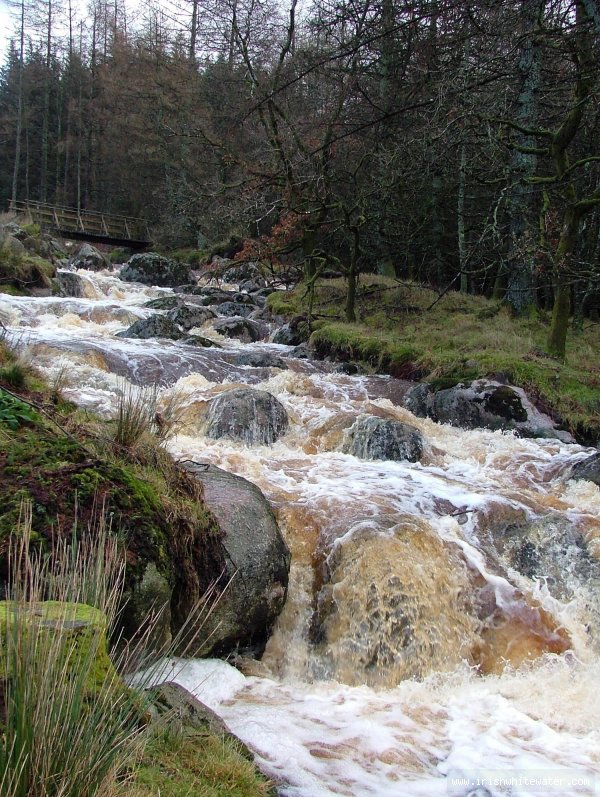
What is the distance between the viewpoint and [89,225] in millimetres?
29969

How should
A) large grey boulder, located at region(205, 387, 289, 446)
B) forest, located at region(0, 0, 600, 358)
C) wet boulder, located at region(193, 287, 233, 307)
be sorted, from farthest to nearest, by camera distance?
A: wet boulder, located at region(193, 287, 233, 307) → large grey boulder, located at region(205, 387, 289, 446) → forest, located at region(0, 0, 600, 358)

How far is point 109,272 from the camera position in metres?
23.4

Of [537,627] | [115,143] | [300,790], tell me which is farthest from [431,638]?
[115,143]

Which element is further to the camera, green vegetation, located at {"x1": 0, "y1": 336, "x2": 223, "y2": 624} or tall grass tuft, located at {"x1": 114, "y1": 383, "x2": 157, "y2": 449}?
tall grass tuft, located at {"x1": 114, "y1": 383, "x2": 157, "y2": 449}

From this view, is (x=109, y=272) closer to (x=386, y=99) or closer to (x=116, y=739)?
(x=386, y=99)

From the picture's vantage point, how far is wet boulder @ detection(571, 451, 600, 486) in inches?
272

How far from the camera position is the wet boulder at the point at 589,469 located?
6.91m

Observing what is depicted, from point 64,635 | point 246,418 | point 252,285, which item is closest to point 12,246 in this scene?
point 252,285

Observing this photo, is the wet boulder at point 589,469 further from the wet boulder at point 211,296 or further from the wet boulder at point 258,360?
the wet boulder at point 211,296

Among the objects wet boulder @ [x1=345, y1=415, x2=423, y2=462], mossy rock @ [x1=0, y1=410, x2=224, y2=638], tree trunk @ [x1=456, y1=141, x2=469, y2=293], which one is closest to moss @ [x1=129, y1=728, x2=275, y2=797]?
mossy rock @ [x1=0, y1=410, x2=224, y2=638]

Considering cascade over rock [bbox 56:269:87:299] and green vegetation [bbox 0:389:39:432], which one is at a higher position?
cascade over rock [bbox 56:269:87:299]

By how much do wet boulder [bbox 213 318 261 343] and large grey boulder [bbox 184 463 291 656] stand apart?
10.1 metres

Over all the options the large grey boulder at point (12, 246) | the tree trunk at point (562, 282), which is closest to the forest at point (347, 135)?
the tree trunk at point (562, 282)

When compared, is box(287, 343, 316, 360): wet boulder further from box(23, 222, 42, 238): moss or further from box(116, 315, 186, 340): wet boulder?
box(23, 222, 42, 238): moss
